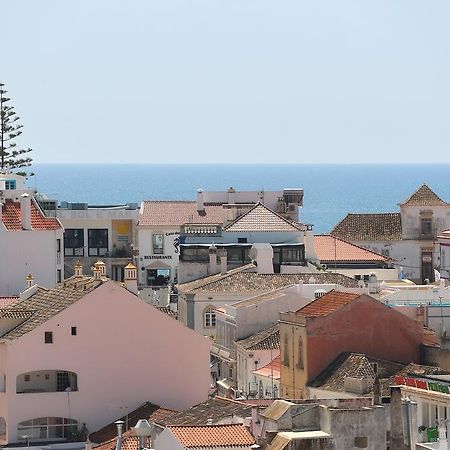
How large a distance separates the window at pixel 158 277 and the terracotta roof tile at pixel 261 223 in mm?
8976

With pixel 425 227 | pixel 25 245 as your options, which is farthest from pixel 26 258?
pixel 425 227

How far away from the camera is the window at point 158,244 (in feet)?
328

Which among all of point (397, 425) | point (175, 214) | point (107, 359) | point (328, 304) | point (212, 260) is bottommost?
point (397, 425)

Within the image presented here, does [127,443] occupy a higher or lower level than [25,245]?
lower

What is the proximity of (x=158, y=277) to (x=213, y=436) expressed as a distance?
57.9 metres

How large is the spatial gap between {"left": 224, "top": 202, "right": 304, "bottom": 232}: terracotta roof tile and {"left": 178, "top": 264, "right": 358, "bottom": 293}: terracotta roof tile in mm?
9281

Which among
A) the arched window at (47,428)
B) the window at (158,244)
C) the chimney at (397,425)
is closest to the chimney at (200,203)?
the window at (158,244)

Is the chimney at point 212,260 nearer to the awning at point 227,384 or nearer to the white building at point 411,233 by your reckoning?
the awning at point 227,384

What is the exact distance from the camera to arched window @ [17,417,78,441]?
5334 centimetres

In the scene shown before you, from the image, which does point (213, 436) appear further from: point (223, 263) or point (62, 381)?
point (223, 263)

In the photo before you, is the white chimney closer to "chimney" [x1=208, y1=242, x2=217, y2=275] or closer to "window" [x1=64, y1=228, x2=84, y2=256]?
"chimney" [x1=208, y1=242, x2=217, y2=275]

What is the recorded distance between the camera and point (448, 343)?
56.3 m

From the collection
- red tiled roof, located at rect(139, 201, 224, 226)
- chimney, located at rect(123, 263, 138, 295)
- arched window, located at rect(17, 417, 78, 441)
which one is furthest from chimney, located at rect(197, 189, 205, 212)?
arched window, located at rect(17, 417, 78, 441)

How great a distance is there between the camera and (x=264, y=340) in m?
63.8
